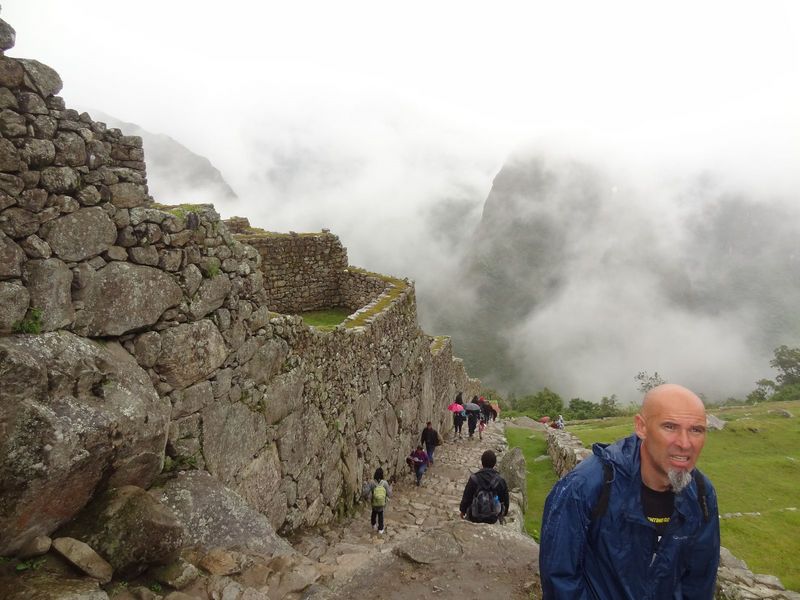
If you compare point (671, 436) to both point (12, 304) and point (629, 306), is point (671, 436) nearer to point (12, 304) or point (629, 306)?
point (12, 304)

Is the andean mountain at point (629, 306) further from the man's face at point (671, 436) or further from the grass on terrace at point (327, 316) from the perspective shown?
the man's face at point (671, 436)

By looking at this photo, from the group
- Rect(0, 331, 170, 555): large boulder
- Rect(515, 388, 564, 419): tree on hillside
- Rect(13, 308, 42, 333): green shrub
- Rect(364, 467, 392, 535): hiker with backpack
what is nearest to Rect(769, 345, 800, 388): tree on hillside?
Rect(515, 388, 564, 419): tree on hillside

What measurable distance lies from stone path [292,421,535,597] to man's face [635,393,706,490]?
4.64 meters

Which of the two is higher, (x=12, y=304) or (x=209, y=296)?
(x=12, y=304)

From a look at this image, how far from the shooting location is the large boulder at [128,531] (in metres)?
5.08

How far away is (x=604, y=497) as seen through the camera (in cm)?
393

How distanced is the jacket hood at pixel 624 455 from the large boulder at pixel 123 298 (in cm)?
548

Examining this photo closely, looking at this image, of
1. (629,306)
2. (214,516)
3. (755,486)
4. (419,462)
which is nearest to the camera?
(214,516)

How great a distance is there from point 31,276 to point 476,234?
634 feet

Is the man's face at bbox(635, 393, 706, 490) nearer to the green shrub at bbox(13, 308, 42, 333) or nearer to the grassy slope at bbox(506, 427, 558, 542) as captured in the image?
the green shrub at bbox(13, 308, 42, 333)

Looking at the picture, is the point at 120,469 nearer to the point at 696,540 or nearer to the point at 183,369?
the point at 183,369

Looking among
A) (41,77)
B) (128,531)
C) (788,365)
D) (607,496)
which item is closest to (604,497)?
(607,496)

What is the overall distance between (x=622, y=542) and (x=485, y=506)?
5.78m

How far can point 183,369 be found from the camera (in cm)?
692
